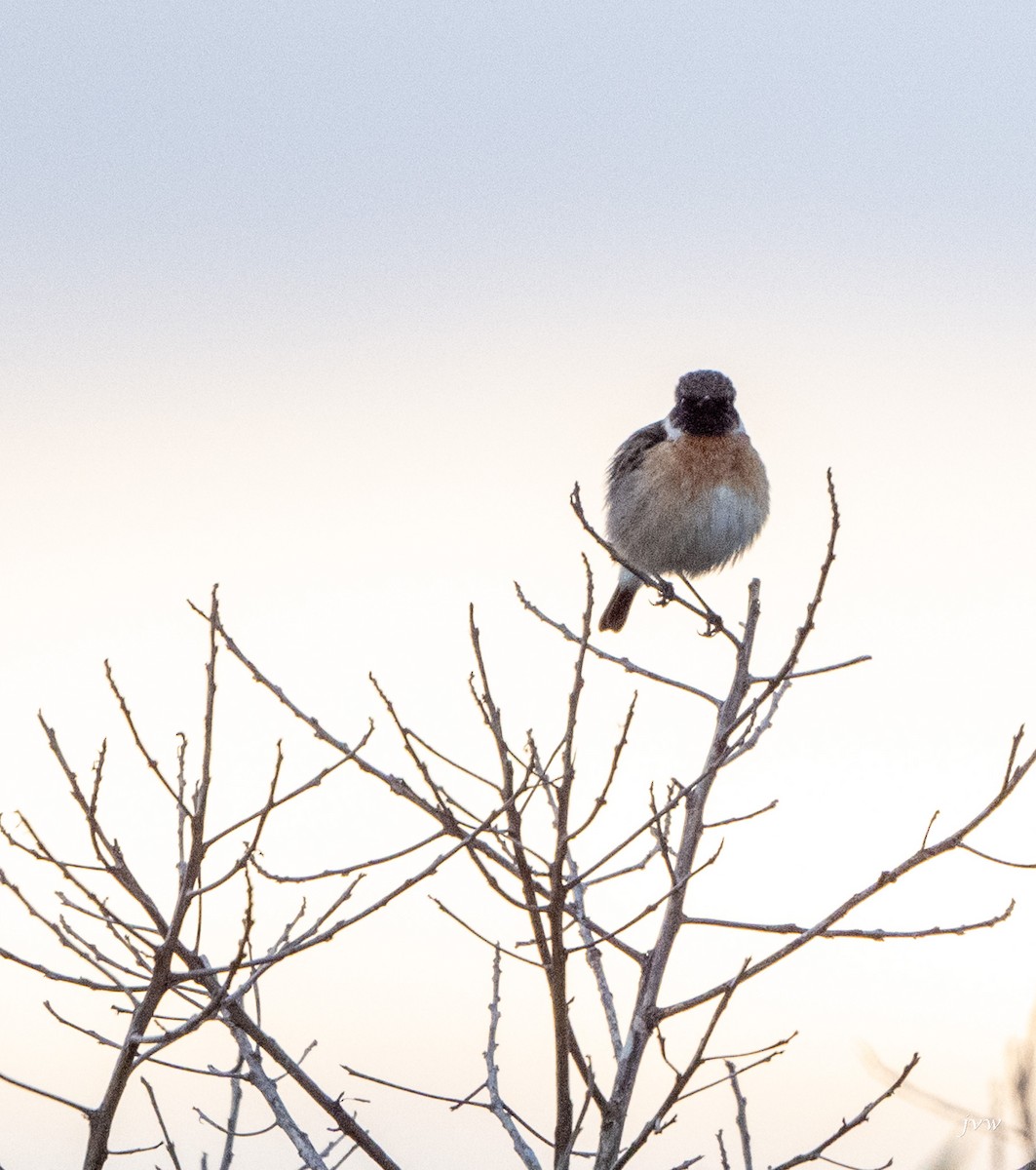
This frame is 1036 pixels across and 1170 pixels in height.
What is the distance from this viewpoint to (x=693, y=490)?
771cm

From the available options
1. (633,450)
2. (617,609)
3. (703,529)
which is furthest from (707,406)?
(617,609)

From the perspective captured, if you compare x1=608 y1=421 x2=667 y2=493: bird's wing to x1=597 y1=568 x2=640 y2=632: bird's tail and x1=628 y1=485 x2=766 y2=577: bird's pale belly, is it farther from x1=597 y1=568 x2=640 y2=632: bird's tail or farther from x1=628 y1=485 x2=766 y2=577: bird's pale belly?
x1=597 y1=568 x2=640 y2=632: bird's tail

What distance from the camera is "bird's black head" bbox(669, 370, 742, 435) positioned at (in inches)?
313

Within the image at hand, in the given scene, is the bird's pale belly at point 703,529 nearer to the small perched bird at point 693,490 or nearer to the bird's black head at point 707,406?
the small perched bird at point 693,490

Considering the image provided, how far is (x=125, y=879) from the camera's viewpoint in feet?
10.4

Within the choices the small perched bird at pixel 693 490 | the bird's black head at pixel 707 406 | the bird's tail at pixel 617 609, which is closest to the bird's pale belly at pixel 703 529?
the small perched bird at pixel 693 490

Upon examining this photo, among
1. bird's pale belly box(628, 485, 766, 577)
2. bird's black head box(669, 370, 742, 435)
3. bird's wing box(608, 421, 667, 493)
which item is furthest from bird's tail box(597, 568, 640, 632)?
bird's black head box(669, 370, 742, 435)

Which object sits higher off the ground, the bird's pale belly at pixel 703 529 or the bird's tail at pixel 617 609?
the bird's tail at pixel 617 609

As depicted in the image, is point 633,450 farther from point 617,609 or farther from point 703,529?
point 617,609

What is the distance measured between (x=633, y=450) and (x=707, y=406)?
51cm

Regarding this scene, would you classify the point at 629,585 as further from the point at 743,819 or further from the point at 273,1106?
the point at 273,1106

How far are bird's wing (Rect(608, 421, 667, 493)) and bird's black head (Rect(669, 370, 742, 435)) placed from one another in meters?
0.18

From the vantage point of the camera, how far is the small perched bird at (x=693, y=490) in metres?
7.71

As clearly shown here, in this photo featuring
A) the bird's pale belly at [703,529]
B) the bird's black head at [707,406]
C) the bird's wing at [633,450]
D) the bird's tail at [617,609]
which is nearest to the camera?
the bird's pale belly at [703,529]
